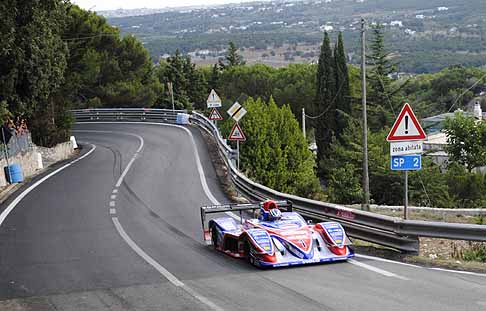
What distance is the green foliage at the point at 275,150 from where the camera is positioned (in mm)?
42875

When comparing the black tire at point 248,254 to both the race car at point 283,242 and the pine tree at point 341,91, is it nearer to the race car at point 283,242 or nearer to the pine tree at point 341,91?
the race car at point 283,242

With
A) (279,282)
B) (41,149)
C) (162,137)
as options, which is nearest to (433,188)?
(162,137)

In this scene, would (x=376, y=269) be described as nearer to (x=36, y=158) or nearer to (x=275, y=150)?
(x=36, y=158)

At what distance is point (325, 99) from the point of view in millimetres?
71312

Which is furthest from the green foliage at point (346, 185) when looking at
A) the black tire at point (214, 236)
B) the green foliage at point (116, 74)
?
the black tire at point (214, 236)

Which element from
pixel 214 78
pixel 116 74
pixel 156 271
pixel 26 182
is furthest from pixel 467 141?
pixel 214 78

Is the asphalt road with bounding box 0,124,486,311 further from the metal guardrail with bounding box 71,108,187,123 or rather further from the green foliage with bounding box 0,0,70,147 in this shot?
the metal guardrail with bounding box 71,108,187,123

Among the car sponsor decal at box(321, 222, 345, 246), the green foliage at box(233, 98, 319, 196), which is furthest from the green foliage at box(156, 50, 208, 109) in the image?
the car sponsor decal at box(321, 222, 345, 246)

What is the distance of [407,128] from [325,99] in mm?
58590

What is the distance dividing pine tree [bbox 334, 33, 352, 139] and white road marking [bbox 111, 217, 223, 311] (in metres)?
54.5

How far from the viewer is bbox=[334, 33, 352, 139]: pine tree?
70188 mm

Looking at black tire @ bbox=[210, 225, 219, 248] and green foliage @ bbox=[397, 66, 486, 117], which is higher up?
black tire @ bbox=[210, 225, 219, 248]

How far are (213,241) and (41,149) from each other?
21.9 meters

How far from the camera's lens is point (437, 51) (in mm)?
188125
